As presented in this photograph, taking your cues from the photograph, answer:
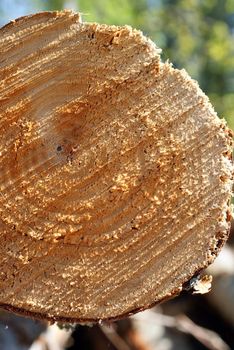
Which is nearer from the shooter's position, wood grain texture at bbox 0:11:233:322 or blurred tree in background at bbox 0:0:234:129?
wood grain texture at bbox 0:11:233:322

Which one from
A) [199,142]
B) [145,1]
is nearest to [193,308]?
[199,142]

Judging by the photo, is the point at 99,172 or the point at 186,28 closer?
the point at 99,172

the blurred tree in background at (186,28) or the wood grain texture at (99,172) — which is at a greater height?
the blurred tree in background at (186,28)

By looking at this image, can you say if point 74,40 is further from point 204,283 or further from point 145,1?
point 145,1

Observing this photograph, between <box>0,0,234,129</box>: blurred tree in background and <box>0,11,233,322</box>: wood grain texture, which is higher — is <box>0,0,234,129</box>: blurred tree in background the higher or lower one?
the higher one

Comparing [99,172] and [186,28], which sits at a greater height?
[186,28]
